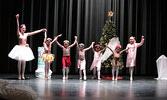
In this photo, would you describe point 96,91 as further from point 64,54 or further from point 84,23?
point 84,23

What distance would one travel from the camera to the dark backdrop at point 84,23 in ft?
28.7

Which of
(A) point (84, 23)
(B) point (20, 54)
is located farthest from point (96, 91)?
(A) point (84, 23)

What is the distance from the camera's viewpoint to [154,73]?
9.41 meters

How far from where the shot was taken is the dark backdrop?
8734mm

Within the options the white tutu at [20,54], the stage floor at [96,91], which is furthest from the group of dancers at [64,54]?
the stage floor at [96,91]

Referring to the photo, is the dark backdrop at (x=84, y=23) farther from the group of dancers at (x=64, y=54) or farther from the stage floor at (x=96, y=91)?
the stage floor at (x=96, y=91)

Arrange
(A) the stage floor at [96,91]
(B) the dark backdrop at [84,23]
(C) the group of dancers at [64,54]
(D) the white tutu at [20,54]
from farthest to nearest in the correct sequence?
(B) the dark backdrop at [84,23] → (C) the group of dancers at [64,54] → (D) the white tutu at [20,54] → (A) the stage floor at [96,91]

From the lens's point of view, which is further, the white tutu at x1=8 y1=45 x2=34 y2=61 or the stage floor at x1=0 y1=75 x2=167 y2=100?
the white tutu at x1=8 y1=45 x2=34 y2=61

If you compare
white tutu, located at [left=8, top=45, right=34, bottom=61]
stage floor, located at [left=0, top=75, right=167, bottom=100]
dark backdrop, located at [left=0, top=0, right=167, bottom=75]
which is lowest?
stage floor, located at [left=0, top=75, right=167, bottom=100]

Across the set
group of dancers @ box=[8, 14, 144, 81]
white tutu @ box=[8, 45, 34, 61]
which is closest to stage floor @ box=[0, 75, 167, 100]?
white tutu @ box=[8, 45, 34, 61]

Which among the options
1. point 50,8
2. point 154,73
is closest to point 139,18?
point 154,73

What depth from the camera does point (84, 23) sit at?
9.02 metres

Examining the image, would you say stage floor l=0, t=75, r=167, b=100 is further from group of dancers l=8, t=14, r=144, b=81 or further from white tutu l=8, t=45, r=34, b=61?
group of dancers l=8, t=14, r=144, b=81

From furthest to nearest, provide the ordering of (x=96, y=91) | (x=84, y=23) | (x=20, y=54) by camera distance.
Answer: (x=84, y=23), (x=20, y=54), (x=96, y=91)
